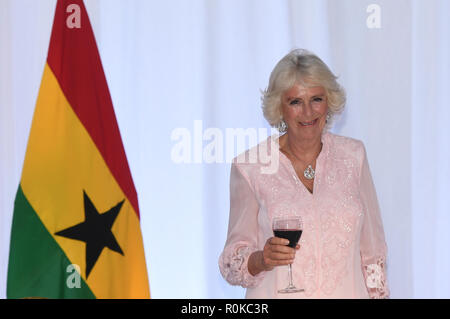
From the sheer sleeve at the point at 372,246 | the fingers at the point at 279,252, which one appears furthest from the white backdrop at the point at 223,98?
the fingers at the point at 279,252

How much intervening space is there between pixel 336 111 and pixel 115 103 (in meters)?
1.12

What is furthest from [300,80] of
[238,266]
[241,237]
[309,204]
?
[238,266]

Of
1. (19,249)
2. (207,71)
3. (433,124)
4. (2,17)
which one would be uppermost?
(2,17)

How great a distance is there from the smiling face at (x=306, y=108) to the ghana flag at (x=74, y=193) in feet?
2.27

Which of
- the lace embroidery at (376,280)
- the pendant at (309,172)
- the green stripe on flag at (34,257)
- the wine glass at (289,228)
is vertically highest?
the pendant at (309,172)

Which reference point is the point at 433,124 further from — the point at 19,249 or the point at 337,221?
the point at 19,249

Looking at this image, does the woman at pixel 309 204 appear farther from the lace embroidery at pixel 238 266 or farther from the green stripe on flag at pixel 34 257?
the green stripe on flag at pixel 34 257

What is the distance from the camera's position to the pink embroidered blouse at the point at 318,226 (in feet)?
8.72

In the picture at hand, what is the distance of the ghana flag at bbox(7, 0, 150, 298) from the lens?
2686 millimetres

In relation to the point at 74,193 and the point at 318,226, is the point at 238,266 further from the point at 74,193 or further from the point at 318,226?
the point at 74,193

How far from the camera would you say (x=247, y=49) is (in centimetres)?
346

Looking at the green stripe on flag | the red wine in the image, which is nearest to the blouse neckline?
the red wine

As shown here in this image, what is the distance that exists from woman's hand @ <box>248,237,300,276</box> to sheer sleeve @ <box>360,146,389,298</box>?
40 centimetres
